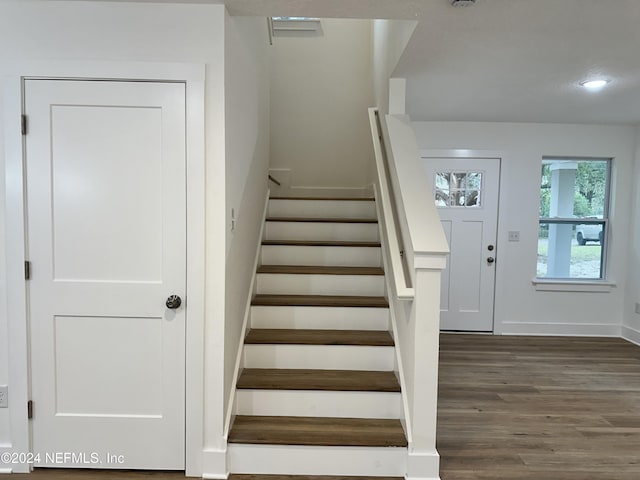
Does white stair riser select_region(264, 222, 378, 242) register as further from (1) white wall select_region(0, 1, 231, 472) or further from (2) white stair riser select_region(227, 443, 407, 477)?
(2) white stair riser select_region(227, 443, 407, 477)

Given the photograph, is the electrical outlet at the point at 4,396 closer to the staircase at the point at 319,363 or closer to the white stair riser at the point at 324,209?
the staircase at the point at 319,363

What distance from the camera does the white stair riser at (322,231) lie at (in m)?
3.39

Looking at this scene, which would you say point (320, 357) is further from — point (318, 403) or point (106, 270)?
point (106, 270)

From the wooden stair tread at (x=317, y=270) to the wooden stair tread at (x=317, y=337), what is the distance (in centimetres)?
A: 45

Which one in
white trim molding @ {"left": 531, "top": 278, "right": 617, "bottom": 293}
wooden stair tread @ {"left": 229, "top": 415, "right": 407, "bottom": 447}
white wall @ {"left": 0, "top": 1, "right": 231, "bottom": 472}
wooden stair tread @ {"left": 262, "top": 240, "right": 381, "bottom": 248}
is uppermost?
white wall @ {"left": 0, "top": 1, "right": 231, "bottom": 472}

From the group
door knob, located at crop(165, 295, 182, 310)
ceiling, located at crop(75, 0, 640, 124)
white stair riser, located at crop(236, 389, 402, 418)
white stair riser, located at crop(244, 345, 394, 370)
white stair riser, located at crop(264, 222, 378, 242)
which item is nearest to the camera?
ceiling, located at crop(75, 0, 640, 124)

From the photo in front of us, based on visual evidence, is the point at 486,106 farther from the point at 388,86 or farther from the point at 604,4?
the point at 604,4

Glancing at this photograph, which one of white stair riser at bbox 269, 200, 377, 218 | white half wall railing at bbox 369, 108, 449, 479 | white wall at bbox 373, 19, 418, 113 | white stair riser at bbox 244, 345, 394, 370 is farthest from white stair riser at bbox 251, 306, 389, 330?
white wall at bbox 373, 19, 418, 113

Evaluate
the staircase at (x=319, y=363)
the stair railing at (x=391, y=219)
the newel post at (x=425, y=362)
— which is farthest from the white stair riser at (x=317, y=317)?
the newel post at (x=425, y=362)

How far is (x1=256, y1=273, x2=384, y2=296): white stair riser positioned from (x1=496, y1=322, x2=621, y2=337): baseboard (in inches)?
90.9

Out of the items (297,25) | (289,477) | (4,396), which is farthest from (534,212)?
(4,396)

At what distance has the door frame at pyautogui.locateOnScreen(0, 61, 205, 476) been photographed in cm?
192

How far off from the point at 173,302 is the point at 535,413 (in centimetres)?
251

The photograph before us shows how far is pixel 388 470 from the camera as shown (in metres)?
2.04
